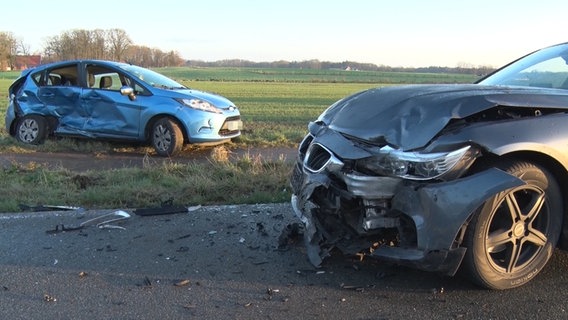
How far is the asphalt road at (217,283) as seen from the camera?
10.7 ft

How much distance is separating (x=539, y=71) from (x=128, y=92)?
22.4ft

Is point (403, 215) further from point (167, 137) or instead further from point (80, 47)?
point (80, 47)

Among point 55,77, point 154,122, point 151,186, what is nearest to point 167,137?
point 154,122

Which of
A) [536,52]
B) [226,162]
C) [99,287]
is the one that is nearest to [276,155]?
[226,162]

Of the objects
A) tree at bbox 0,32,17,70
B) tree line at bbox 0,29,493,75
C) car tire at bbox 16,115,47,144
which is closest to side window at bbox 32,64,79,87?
car tire at bbox 16,115,47,144

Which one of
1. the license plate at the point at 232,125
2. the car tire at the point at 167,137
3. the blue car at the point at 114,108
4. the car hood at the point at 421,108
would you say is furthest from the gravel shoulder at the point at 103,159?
the car hood at the point at 421,108

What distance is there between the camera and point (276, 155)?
948 centimetres

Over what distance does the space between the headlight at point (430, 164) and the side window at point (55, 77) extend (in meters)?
8.45

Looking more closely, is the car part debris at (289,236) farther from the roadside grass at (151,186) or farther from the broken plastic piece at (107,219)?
the broken plastic piece at (107,219)

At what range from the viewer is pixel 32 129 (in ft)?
33.0

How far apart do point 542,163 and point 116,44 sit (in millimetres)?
99914

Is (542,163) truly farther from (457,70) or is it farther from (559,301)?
(457,70)

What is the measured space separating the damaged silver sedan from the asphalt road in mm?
224

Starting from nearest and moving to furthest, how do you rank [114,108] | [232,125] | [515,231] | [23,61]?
1. [515,231]
2. [114,108]
3. [232,125]
4. [23,61]
